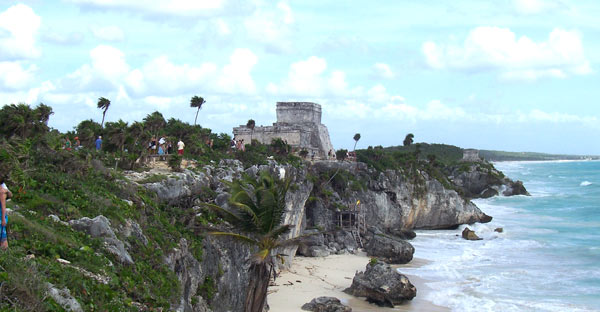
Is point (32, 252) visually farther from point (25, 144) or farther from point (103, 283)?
point (25, 144)

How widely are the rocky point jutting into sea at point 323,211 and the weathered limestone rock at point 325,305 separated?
3.13m

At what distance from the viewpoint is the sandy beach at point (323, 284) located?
23.5 meters

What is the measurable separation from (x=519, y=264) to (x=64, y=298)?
28.0 m

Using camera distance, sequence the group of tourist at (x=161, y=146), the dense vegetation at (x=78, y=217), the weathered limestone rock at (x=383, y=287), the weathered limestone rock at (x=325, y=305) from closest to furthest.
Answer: the dense vegetation at (x=78, y=217) < the weathered limestone rock at (x=325, y=305) < the weathered limestone rock at (x=383, y=287) < the group of tourist at (x=161, y=146)

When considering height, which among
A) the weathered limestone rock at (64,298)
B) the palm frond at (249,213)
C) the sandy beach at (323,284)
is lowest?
the sandy beach at (323,284)

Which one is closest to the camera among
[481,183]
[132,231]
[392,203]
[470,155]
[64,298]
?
[64,298]

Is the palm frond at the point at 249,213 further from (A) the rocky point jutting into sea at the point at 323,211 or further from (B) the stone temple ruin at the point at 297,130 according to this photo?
(B) the stone temple ruin at the point at 297,130

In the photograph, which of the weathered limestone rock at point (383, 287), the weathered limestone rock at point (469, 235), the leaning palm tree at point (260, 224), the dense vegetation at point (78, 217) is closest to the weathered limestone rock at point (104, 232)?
the dense vegetation at point (78, 217)

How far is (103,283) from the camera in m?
10.2

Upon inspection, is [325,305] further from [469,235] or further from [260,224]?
[469,235]

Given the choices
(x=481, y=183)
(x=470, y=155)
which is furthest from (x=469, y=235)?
(x=470, y=155)

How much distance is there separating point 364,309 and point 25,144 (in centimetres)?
1387

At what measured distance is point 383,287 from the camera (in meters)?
24.0

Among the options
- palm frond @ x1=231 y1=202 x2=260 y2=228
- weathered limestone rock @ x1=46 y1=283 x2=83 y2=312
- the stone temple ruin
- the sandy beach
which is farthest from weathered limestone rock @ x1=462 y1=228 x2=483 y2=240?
weathered limestone rock @ x1=46 y1=283 x2=83 y2=312
